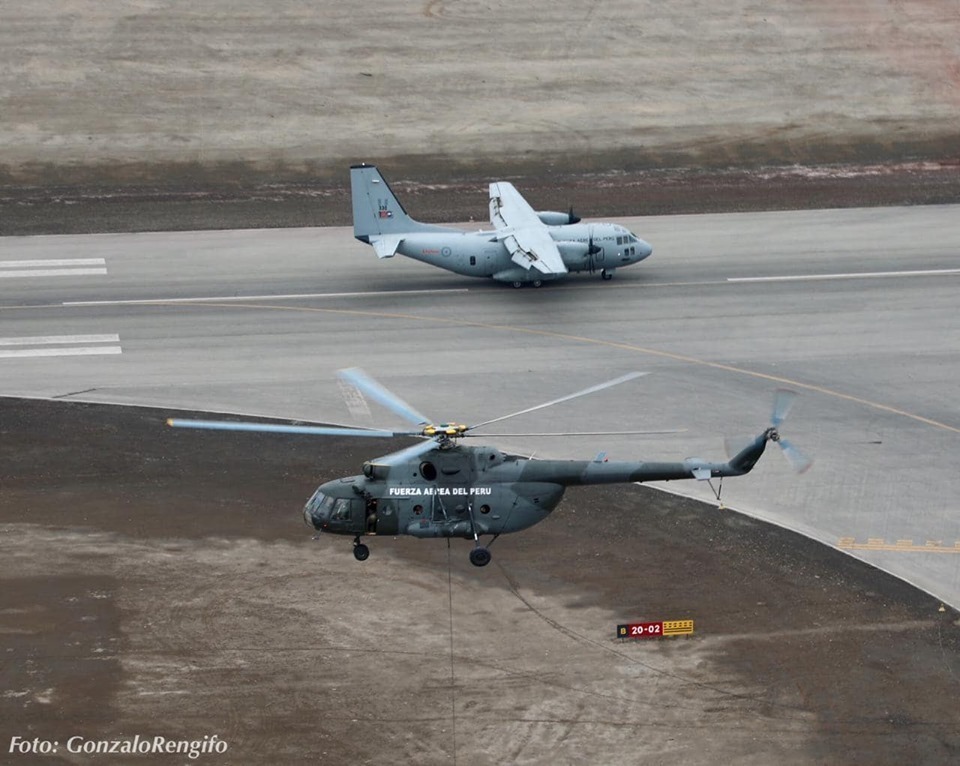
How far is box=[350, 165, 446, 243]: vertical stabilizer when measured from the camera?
6962 cm

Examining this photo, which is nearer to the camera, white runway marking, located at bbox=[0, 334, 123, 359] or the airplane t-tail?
white runway marking, located at bbox=[0, 334, 123, 359]

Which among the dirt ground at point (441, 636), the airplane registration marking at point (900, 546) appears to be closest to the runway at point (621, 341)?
the airplane registration marking at point (900, 546)

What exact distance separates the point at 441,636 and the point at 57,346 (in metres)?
26.3

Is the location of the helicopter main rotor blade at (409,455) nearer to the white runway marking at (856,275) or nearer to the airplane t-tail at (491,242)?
the airplane t-tail at (491,242)

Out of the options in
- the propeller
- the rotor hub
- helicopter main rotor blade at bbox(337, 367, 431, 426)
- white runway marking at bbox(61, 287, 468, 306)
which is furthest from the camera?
white runway marking at bbox(61, 287, 468, 306)

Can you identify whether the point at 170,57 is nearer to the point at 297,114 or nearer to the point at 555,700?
the point at 297,114

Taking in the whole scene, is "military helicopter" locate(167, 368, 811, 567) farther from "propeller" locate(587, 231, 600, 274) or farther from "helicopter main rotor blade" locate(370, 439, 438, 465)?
"propeller" locate(587, 231, 600, 274)

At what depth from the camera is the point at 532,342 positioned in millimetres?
66625

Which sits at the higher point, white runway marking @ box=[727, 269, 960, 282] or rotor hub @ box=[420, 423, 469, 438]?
rotor hub @ box=[420, 423, 469, 438]

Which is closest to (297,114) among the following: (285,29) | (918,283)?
Result: (285,29)

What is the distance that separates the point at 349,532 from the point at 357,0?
59.2 metres

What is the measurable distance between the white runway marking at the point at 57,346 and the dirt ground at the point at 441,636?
34.8 feet

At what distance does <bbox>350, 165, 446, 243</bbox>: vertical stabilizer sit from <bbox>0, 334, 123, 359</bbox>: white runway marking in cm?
1087

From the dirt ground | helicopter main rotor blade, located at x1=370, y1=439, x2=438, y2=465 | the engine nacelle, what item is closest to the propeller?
the engine nacelle
